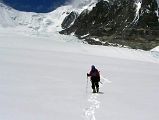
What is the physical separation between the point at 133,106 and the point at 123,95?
3427 millimetres

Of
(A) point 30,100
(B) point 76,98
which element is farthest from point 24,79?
(A) point 30,100

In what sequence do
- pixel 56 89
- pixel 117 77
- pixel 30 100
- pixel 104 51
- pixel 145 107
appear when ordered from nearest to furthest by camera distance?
pixel 30 100 < pixel 145 107 < pixel 56 89 < pixel 117 77 < pixel 104 51

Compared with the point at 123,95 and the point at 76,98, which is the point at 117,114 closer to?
the point at 76,98

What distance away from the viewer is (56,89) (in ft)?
69.4

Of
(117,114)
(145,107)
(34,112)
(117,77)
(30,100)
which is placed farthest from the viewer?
(117,77)

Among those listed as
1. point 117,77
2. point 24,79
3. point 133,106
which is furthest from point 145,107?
point 117,77

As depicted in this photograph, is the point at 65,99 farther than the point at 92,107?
Yes

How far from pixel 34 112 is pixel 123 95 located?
26.0ft

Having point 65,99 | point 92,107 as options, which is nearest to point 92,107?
point 92,107

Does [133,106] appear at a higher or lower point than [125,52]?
higher

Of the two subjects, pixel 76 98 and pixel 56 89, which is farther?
pixel 56 89

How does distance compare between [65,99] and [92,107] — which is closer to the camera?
[92,107]

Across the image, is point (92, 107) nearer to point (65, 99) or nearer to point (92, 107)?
point (92, 107)

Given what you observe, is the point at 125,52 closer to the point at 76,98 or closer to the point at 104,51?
the point at 104,51
